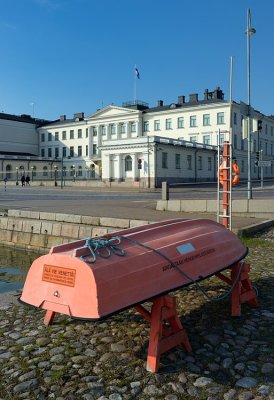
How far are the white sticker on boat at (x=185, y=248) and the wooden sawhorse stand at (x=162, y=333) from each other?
544 mm

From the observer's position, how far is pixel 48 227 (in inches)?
519

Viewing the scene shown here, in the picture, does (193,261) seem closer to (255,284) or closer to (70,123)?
(255,284)

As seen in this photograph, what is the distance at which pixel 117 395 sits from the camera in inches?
120

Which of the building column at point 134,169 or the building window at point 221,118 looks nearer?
the building column at point 134,169

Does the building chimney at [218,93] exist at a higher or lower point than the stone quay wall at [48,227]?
higher

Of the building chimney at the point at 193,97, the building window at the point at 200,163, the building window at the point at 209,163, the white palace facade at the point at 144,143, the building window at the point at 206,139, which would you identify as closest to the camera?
the white palace facade at the point at 144,143

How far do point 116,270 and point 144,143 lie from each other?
52869 millimetres

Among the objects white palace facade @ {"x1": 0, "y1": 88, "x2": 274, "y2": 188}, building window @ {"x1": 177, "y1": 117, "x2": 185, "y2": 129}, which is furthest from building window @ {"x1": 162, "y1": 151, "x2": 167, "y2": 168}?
building window @ {"x1": 177, "y1": 117, "x2": 185, "y2": 129}

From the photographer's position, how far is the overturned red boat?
3.27 meters

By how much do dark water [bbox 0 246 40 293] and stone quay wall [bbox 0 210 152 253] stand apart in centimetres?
40

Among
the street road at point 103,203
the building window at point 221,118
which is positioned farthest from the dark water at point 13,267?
the building window at point 221,118

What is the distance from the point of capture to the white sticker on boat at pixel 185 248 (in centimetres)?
409

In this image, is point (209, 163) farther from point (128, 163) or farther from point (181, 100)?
point (181, 100)

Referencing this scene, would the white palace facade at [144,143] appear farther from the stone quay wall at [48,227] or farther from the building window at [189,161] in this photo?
the stone quay wall at [48,227]
